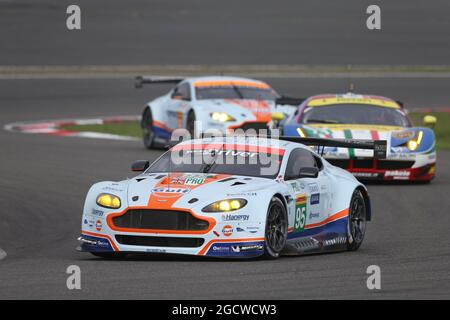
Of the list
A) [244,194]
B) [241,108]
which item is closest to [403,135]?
[241,108]

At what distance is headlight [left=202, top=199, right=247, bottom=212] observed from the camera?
10.9 metres

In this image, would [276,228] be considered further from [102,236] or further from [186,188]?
[102,236]

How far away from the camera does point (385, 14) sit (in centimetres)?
5281

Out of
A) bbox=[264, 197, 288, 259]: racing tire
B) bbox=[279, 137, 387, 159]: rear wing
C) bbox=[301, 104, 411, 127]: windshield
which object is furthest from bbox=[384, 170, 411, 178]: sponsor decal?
bbox=[264, 197, 288, 259]: racing tire

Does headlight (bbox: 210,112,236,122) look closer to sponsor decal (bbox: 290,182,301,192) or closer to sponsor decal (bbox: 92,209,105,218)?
sponsor decal (bbox: 290,182,301,192)

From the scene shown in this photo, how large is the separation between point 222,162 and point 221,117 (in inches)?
403

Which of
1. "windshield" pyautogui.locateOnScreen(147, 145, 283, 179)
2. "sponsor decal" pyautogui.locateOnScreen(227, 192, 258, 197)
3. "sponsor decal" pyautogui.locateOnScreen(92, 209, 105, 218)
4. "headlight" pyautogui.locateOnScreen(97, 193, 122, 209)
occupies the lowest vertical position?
"sponsor decal" pyautogui.locateOnScreen(92, 209, 105, 218)

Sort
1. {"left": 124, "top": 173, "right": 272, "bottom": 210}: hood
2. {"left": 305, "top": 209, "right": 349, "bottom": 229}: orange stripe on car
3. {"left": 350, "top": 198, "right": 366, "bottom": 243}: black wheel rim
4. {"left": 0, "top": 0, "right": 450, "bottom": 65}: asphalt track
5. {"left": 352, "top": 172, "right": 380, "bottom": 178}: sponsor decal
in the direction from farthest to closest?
{"left": 0, "top": 0, "right": 450, "bottom": 65}: asphalt track, {"left": 352, "top": 172, "right": 380, "bottom": 178}: sponsor decal, {"left": 350, "top": 198, "right": 366, "bottom": 243}: black wheel rim, {"left": 305, "top": 209, "right": 349, "bottom": 229}: orange stripe on car, {"left": 124, "top": 173, "right": 272, "bottom": 210}: hood

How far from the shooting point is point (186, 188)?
11148mm

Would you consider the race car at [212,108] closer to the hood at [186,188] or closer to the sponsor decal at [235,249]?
the hood at [186,188]

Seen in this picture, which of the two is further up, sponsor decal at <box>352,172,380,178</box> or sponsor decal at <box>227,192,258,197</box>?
sponsor decal at <box>227,192,258,197</box>

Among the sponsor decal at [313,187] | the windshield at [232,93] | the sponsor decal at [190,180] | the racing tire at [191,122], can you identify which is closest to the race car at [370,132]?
the racing tire at [191,122]

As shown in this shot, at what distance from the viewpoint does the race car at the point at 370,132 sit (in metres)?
18.0

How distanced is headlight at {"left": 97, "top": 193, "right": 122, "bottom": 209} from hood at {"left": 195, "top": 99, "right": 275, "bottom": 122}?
1110 cm
